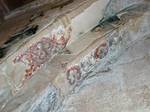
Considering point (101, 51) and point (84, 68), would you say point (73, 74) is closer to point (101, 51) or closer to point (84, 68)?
point (84, 68)

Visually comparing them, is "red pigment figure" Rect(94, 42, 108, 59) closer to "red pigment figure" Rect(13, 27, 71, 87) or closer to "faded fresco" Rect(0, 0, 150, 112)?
"faded fresco" Rect(0, 0, 150, 112)

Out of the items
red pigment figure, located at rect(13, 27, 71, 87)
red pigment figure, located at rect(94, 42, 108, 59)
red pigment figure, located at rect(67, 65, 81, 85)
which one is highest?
red pigment figure, located at rect(13, 27, 71, 87)

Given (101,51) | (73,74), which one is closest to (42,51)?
(73,74)

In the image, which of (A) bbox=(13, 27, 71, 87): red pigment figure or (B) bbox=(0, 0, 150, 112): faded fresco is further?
(A) bbox=(13, 27, 71, 87): red pigment figure

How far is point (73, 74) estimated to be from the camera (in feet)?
4.75

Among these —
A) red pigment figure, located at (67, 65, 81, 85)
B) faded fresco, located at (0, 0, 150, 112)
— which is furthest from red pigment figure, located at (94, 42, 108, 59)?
red pigment figure, located at (67, 65, 81, 85)

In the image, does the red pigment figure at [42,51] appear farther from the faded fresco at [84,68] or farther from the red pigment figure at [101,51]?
the red pigment figure at [101,51]

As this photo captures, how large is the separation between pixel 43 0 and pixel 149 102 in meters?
1.19

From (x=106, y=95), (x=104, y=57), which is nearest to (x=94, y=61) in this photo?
(x=104, y=57)

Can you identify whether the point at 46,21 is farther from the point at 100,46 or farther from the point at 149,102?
the point at 149,102

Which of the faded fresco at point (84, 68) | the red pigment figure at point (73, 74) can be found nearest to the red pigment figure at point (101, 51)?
the faded fresco at point (84, 68)

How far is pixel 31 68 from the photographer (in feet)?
4.71

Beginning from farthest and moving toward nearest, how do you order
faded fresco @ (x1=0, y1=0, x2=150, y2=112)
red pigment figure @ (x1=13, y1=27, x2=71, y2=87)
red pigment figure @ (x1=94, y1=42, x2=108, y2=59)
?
red pigment figure @ (x1=94, y1=42, x2=108, y2=59)
red pigment figure @ (x1=13, y1=27, x2=71, y2=87)
faded fresco @ (x1=0, y1=0, x2=150, y2=112)

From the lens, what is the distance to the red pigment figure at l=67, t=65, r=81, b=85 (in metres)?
1.43
